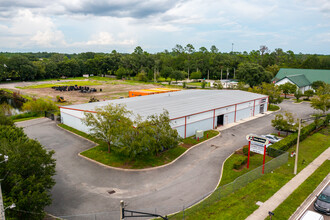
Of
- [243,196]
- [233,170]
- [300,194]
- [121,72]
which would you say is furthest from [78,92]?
[300,194]

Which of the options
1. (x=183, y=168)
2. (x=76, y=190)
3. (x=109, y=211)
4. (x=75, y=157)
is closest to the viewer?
(x=109, y=211)

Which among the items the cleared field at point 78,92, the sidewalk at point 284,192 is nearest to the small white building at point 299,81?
the cleared field at point 78,92

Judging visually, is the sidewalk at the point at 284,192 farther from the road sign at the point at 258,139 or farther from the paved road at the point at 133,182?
the paved road at the point at 133,182

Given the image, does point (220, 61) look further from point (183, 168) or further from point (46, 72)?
point (183, 168)

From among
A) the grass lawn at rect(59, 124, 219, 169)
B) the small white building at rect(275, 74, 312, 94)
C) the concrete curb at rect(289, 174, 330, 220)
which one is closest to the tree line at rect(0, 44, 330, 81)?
the small white building at rect(275, 74, 312, 94)

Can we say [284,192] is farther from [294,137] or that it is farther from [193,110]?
[193,110]

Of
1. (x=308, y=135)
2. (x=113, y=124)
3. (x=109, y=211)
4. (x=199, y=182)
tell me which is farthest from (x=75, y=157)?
(x=308, y=135)
